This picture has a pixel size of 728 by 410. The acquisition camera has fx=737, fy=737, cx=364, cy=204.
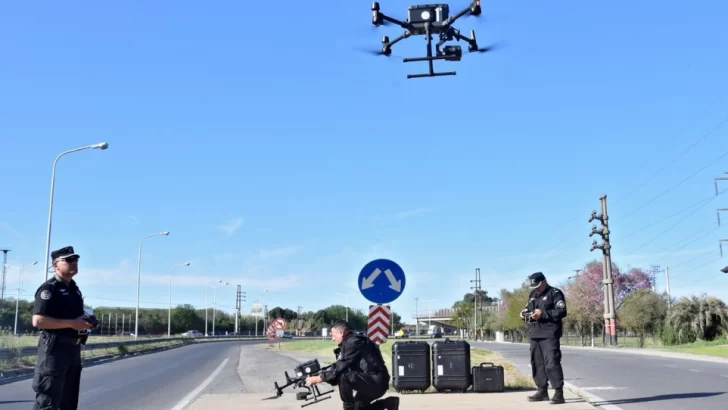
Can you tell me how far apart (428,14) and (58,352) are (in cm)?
787

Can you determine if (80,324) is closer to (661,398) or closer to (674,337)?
(661,398)

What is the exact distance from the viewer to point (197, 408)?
1132 centimetres

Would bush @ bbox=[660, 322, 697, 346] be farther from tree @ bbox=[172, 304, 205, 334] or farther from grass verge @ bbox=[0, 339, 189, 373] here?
tree @ bbox=[172, 304, 205, 334]

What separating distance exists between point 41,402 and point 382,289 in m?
7.00

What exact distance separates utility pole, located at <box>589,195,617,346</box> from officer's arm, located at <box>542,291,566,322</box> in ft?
139

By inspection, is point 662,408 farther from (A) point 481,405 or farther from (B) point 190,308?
(B) point 190,308

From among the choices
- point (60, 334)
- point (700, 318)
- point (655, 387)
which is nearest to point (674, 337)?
point (700, 318)

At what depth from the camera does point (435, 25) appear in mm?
11781

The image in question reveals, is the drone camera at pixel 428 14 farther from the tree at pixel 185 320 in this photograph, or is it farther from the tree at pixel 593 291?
the tree at pixel 185 320

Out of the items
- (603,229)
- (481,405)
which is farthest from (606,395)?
(603,229)

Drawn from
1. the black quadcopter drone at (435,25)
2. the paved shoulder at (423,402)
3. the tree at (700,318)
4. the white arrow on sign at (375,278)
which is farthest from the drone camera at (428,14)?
the tree at (700,318)

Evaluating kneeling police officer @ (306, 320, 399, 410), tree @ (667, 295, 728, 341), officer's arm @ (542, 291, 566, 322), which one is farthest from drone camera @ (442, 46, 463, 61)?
tree @ (667, 295, 728, 341)

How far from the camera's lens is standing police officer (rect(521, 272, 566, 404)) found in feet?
37.1

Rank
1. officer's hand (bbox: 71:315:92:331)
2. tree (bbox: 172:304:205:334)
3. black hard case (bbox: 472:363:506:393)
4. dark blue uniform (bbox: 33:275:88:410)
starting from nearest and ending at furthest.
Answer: dark blue uniform (bbox: 33:275:88:410) < officer's hand (bbox: 71:315:92:331) < black hard case (bbox: 472:363:506:393) < tree (bbox: 172:304:205:334)
